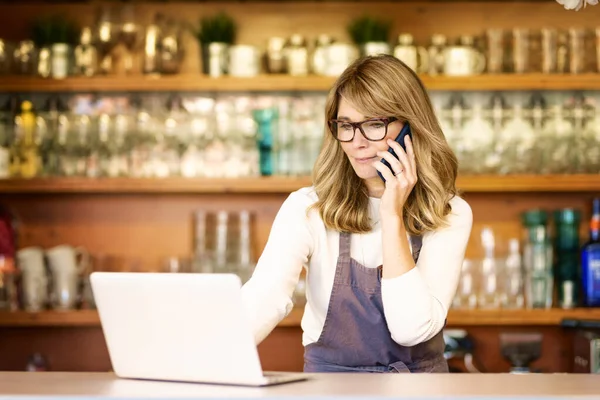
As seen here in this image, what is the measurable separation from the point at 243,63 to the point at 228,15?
1.13 feet

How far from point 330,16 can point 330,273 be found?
205 cm

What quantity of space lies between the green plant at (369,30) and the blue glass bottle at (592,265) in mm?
1050

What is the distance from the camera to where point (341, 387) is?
5.24 feet

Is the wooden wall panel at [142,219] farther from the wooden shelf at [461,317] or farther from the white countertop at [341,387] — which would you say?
the white countertop at [341,387]

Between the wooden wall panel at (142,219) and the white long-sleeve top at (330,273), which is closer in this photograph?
the white long-sleeve top at (330,273)

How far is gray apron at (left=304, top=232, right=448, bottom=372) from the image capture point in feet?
7.23

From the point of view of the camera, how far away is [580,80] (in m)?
3.78

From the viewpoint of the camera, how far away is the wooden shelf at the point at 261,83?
3.77m

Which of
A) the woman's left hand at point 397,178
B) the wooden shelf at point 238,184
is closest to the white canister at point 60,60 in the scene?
the wooden shelf at point 238,184

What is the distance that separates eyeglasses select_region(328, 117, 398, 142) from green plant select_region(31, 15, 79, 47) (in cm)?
198

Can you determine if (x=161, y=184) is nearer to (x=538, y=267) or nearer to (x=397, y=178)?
(x=538, y=267)

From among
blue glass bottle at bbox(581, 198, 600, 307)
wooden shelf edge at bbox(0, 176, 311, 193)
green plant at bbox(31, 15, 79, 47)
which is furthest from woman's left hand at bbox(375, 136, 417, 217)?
green plant at bbox(31, 15, 79, 47)

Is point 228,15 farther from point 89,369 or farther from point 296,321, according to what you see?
point 89,369

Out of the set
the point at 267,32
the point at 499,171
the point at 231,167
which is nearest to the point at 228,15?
the point at 267,32
